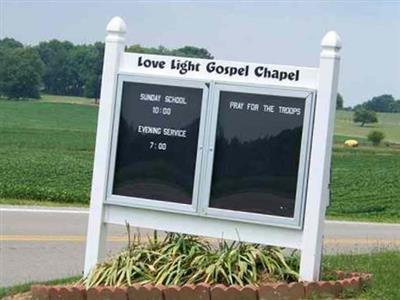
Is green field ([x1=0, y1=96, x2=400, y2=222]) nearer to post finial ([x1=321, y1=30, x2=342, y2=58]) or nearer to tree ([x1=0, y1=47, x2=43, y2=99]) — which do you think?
tree ([x1=0, y1=47, x2=43, y2=99])

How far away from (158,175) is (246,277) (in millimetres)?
1194

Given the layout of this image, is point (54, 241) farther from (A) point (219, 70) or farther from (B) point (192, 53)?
(B) point (192, 53)

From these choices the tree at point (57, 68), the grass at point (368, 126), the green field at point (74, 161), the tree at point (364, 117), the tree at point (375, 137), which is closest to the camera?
the green field at point (74, 161)

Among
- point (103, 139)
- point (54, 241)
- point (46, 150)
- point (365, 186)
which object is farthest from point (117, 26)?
point (46, 150)

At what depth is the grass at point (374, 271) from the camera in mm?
7039

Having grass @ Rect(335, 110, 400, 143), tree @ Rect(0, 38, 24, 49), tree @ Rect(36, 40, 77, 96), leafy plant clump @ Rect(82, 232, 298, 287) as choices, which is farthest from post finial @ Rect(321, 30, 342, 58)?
tree @ Rect(0, 38, 24, 49)

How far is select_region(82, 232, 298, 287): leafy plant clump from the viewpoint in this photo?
6.87 meters

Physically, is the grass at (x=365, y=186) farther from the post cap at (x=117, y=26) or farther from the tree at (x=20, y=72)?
the tree at (x=20, y=72)

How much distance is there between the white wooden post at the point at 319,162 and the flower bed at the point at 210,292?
0.23 meters

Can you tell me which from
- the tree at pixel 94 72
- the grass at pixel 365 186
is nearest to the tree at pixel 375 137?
the grass at pixel 365 186

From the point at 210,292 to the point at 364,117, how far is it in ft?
214

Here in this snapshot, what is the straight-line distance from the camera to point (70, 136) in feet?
160

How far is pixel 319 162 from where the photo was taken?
22.6 feet

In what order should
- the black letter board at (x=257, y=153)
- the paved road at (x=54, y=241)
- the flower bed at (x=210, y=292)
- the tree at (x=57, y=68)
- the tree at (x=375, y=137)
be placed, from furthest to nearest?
1. the tree at (x=57, y=68)
2. the tree at (x=375, y=137)
3. the paved road at (x=54, y=241)
4. the black letter board at (x=257, y=153)
5. the flower bed at (x=210, y=292)
